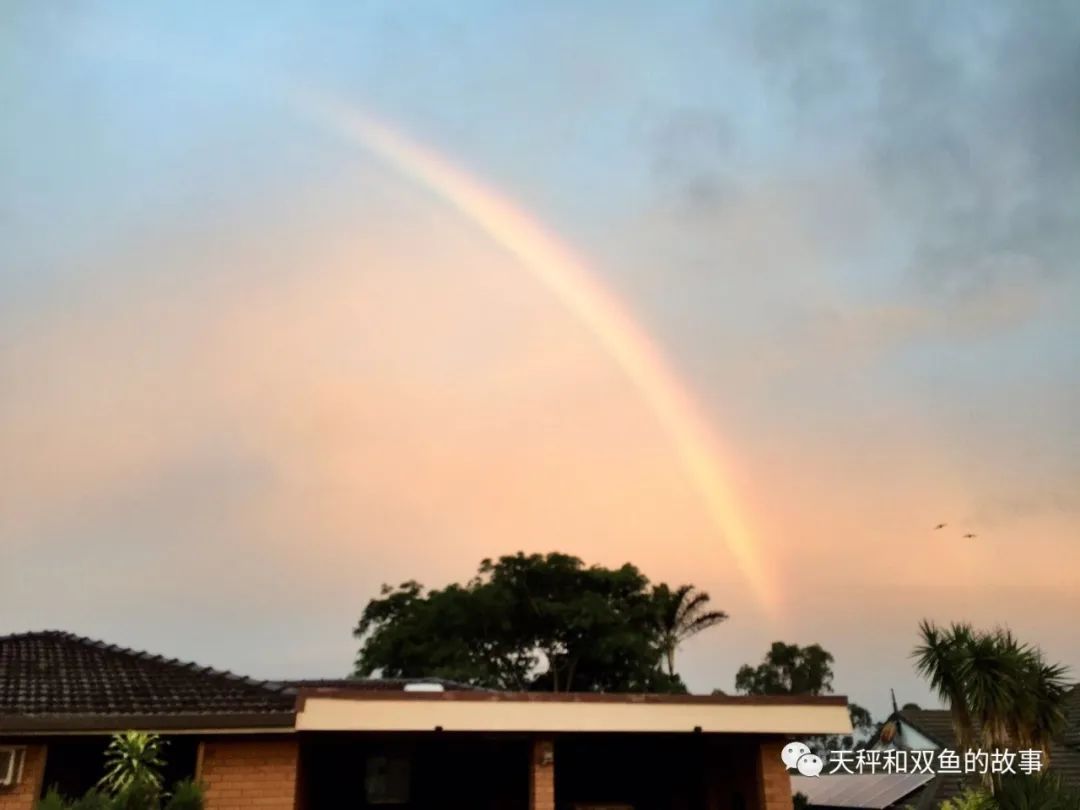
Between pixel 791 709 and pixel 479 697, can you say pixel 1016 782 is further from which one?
pixel 479 697

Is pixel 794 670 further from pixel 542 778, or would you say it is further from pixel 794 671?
pixel 542 778

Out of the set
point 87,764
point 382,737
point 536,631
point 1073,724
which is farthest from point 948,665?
point 536,631

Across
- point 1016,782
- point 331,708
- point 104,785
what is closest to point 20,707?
point 104,785

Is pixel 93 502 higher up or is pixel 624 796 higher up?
pixel 93 502

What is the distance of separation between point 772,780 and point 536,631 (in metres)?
22.1

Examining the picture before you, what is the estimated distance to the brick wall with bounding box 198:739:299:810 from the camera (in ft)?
32.8

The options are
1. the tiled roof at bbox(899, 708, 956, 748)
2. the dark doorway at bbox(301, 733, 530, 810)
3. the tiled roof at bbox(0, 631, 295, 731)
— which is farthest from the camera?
the tiled roof at bbox(899, 708, 956, 748)

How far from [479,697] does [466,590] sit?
76.8 feet

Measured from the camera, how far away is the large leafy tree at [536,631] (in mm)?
32469

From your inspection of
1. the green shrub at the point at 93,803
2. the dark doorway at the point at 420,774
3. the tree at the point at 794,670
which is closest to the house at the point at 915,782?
the dark doorway at the point at 420,774

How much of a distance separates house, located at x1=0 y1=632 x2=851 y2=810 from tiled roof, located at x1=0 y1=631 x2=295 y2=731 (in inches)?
1.0

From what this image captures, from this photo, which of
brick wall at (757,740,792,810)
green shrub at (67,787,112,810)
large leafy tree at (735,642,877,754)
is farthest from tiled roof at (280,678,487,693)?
large leafy tree at (735,642,877,754)

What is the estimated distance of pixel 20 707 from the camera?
10078 mm

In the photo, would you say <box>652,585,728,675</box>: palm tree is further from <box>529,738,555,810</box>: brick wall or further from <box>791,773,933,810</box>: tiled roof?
<box>529,738,555,810</box>: brick wall
